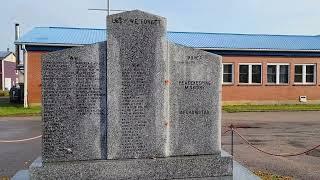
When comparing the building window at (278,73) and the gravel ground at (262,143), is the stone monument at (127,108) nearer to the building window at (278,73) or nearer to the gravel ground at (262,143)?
the gravel ground at (262,143)

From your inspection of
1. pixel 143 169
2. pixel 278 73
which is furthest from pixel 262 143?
pixel 278 73

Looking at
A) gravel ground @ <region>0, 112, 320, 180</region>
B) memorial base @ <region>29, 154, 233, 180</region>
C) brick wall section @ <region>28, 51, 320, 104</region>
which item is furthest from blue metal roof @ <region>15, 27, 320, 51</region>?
memorial base @ <region>29, 154, 233, 180</region>

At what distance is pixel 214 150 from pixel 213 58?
4.92 feet

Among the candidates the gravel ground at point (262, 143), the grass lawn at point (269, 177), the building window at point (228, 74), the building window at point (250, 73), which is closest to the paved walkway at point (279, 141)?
the gravel ground at point (262, 143)

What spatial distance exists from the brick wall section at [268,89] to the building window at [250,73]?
320 mm

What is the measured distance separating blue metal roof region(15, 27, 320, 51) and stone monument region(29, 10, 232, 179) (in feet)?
81.1

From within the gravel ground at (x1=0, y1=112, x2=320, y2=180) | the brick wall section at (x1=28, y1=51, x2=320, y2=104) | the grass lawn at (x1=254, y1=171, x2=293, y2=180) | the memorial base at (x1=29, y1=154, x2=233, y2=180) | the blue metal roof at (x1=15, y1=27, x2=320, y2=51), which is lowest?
the gravel ground at (x1=0, y1=112, x2=320, y2=180)

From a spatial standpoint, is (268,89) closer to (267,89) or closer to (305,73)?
(267,89)

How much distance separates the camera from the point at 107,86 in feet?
22.7

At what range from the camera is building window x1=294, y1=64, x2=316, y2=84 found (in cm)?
3478

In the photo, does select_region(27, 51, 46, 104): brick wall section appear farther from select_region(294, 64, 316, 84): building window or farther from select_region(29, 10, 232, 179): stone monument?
select_region(29, 10, 232, 179): stone monument

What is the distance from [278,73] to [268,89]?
146cm

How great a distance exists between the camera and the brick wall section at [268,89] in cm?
3369

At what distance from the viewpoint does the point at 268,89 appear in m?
34.2
